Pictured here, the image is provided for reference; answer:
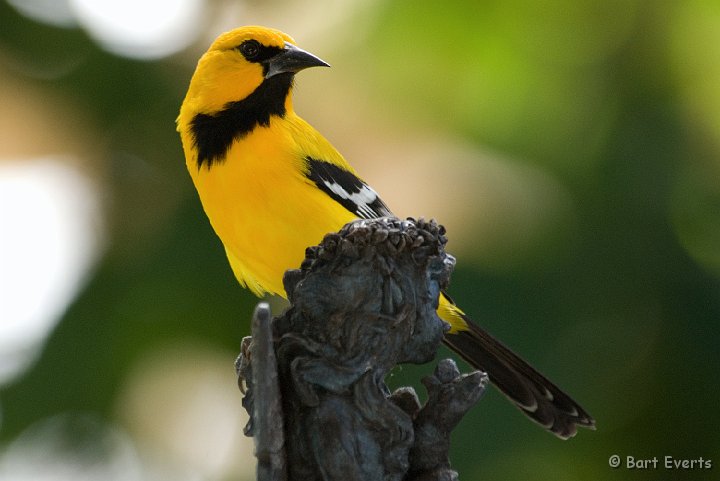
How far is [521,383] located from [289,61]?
184 cm

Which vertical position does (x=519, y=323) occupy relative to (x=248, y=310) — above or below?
above

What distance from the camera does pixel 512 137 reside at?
6.18 m

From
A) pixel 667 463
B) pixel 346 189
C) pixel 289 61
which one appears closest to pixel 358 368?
pixel 346 189

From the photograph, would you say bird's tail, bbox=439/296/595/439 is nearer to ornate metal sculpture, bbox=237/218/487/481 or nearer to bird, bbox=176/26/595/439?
bird, bbox=176/26/595/439

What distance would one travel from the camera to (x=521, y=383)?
15.3ft

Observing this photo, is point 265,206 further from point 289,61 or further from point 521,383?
point 521,383

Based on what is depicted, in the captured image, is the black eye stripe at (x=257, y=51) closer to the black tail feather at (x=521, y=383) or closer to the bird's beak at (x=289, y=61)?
the bird's beak at (x=289, y=61)

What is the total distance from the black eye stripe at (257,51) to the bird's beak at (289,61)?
0.03 m

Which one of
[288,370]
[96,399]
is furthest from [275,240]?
[96,399]

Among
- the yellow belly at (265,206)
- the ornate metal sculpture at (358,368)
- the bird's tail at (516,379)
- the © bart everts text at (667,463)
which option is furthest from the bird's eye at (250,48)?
the © bart everts text at (667,463)

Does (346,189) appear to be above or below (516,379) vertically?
above

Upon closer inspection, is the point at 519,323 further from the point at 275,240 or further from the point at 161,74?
the point at 161,74

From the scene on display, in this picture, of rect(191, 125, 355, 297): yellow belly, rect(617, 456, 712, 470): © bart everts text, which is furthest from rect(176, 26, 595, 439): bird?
rect(617, 456, 712, 470): © bart everts text

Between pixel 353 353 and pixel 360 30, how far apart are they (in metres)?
4.06
